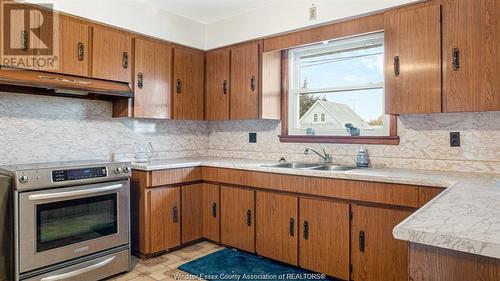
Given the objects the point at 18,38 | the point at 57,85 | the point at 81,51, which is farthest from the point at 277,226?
the point at 18,38

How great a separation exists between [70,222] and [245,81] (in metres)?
2.06

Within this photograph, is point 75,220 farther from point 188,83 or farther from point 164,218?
point 188,83

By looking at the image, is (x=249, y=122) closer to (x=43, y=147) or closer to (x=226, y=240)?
(x=226, y=240)

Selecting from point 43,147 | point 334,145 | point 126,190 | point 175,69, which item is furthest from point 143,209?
point 334,145

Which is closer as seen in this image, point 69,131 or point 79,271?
point 79,271

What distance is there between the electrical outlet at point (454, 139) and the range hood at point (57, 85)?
273 cm

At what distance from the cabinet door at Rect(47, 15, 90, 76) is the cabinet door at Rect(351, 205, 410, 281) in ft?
8.10

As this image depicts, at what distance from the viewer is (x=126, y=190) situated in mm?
2711

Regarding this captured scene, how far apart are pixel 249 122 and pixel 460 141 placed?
2.09 meters

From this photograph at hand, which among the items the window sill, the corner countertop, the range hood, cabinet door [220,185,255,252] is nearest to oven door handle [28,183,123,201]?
the range hood

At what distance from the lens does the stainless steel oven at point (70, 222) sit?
2.16m

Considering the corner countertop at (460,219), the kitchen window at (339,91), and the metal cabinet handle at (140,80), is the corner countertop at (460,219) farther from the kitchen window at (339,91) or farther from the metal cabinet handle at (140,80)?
the metal cabinet handle at (140,80)

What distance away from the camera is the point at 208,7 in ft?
11.1

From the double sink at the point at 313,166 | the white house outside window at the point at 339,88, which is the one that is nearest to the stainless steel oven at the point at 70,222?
the double sink at the point at 313,166
